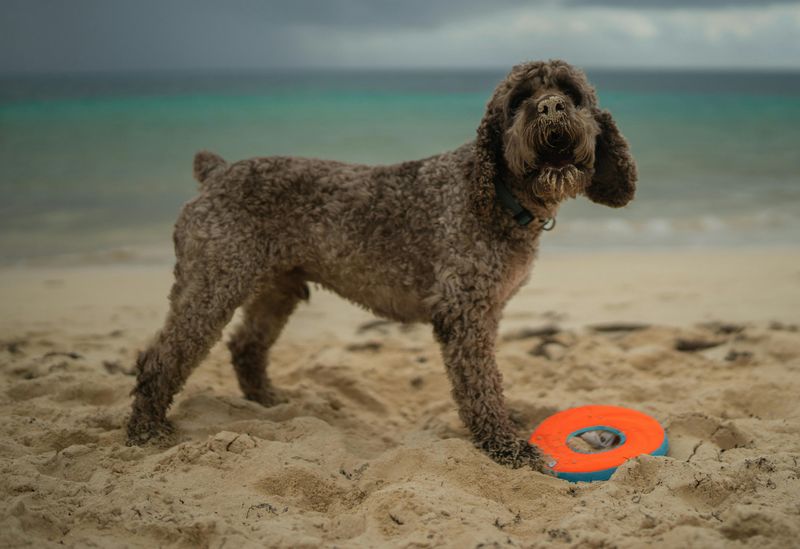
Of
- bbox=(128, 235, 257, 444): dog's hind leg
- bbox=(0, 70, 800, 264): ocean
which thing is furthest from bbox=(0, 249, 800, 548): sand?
bbox=(0, 70, 800, 264): ocean

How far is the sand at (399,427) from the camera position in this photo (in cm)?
287

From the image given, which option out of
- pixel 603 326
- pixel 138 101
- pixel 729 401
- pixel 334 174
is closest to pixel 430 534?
pixel 334 174

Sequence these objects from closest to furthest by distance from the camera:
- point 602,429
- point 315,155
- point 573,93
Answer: point 573,93, point 602,429, point 315,155

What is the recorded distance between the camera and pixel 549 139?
11.3ft

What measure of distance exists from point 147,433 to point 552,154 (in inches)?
110

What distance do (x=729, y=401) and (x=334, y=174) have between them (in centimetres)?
296

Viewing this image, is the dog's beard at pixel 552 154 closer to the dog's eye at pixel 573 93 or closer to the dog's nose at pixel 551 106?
the dog's nose at pixel 551 106

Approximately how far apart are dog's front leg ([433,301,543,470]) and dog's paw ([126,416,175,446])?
67.7 inches

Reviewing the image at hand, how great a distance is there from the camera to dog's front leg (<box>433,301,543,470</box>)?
3850 mm

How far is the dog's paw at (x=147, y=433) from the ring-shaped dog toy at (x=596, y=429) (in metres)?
2.17

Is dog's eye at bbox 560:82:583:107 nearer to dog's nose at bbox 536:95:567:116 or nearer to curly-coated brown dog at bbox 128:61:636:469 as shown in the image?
curly-coated brown dog at bbox 128:61:636:469

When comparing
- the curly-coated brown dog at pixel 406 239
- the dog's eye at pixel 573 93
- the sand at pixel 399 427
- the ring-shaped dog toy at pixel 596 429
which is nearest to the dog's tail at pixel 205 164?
the curly-coated brown dog at pixel 406 239

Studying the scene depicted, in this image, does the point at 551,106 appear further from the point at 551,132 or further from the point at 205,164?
the point at 205,164

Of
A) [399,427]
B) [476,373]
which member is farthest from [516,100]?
[399,427]
